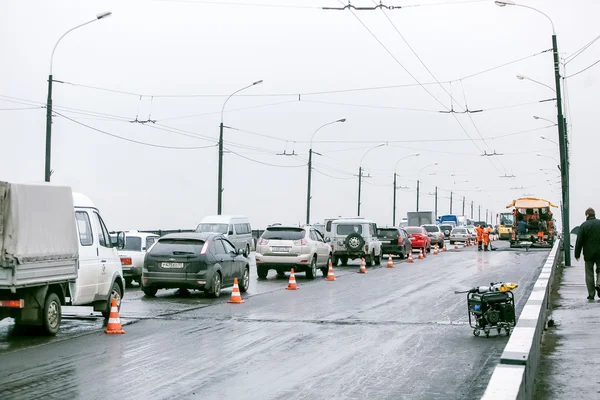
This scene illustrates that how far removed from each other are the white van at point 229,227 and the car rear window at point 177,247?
58.1ft

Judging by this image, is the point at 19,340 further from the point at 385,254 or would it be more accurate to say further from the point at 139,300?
the point at 385,254

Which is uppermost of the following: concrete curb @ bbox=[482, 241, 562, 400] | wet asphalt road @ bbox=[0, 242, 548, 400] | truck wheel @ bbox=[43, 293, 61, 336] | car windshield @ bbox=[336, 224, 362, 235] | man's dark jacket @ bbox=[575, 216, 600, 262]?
car windshield @ bbox=[336, 224, 362, 235]

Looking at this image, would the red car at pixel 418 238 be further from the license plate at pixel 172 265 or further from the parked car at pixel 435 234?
the license plate at pixel 172 265

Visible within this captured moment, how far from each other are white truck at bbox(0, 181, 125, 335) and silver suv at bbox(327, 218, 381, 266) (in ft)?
70.3

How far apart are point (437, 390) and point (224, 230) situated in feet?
100

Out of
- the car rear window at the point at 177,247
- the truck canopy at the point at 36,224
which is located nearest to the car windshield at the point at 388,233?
the car rear window at the point at 177,247

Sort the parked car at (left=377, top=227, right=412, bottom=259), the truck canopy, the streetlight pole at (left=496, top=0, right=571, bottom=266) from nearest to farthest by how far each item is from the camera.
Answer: the truck canopy, the streetlight pole at (left=496, top=0, right=571, bottom=266), the parked car at (left=377, top=227, right=412, bottom=259)

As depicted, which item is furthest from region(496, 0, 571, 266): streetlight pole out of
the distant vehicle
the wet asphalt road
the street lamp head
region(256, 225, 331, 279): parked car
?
the distant vehicle

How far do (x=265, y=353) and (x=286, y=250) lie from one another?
1645cm

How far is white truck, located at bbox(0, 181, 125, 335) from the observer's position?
12.2 metres

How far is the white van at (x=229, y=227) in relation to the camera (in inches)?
1527

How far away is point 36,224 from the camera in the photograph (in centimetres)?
1282

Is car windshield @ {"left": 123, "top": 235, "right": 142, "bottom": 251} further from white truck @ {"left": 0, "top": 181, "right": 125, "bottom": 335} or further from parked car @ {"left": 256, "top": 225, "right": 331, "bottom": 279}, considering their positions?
white truck @ {"left": 0, "top": 181, "right": 125, "bottom": 335}

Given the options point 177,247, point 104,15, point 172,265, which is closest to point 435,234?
point 104,15
